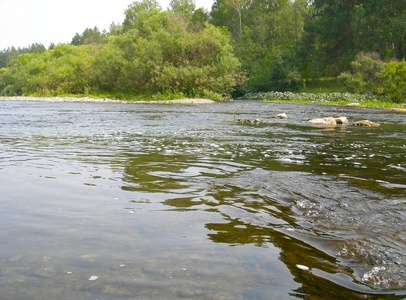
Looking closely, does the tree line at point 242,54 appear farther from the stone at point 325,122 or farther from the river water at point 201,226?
the river water at point 201,226

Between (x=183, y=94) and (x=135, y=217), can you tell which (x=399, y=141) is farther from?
(x=183, y=94)

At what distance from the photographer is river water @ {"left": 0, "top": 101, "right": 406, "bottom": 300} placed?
3529 millimetres

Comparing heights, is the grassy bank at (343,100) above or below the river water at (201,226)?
above

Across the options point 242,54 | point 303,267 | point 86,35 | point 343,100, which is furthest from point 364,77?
point 86,35

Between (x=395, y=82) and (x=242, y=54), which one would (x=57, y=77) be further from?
(x=395, y=82)

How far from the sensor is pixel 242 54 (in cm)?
7556

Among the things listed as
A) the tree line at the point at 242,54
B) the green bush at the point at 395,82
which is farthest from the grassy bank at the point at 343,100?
the tree line at the point at 242,54

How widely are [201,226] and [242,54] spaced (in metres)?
73.2

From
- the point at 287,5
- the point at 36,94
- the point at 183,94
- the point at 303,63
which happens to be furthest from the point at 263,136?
the point at 287,5

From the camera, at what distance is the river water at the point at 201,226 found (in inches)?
139

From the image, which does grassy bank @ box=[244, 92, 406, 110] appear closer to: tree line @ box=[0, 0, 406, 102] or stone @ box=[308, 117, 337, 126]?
tree line @ box=[0, 0, 406, 102]

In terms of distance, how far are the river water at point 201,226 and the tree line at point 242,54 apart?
33.2 meters

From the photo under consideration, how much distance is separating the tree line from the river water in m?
33.2

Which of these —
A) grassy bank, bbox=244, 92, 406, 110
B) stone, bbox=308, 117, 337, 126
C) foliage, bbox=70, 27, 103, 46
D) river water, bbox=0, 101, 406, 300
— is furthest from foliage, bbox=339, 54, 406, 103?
foliage, bbox=70, 27, 103, 46
